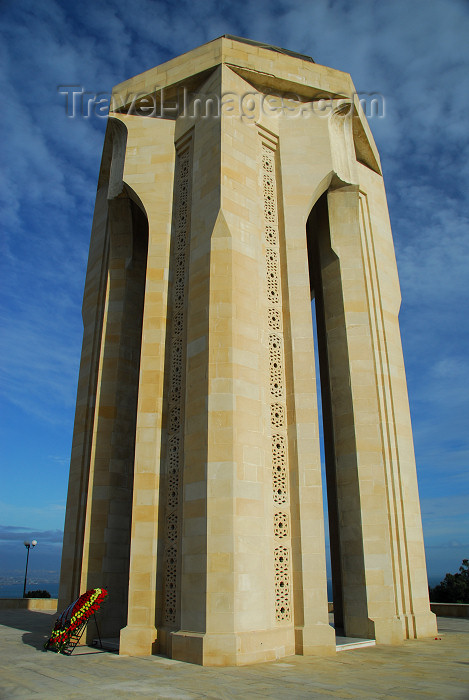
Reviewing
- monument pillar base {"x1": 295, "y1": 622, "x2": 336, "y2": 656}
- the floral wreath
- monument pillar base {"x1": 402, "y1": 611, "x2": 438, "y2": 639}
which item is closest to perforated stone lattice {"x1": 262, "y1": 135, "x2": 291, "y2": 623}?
monument pillar base {"x1": 295, "y1": 622, "x2": 336, "y2": 656}

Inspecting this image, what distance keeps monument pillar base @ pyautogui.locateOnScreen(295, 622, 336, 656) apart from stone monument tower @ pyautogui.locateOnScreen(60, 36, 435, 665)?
3 cm

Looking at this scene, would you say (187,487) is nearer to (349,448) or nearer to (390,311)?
(349,448)

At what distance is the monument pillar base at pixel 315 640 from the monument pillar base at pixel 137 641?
2.74 m

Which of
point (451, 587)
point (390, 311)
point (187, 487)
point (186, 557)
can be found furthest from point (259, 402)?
point (451, 587)

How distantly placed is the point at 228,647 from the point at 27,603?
17.9 metres

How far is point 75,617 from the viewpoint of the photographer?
31.9 ft

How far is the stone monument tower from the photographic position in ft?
32.2

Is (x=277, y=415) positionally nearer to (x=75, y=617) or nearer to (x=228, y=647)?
(x=228, y=647)

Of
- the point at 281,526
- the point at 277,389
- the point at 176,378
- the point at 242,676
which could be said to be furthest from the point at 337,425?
the point at 242,676

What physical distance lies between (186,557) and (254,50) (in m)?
12.8

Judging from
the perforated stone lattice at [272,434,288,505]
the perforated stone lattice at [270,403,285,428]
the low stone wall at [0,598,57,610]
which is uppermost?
the perforated stone lattice at [270,403,285,428]

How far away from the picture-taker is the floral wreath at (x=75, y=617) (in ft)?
31.8

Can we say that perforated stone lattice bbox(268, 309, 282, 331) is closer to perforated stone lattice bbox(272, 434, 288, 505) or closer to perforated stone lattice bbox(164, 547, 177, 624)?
perforated stone lattice bbox(272, 434, 288, 505)

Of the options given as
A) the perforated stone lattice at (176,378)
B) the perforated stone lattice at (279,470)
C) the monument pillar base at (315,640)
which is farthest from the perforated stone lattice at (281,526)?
the perforated stone lattice at (176,378)
